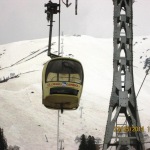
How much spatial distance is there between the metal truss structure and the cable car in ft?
9.74

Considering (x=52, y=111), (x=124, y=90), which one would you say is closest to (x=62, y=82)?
(x=124, y=90)

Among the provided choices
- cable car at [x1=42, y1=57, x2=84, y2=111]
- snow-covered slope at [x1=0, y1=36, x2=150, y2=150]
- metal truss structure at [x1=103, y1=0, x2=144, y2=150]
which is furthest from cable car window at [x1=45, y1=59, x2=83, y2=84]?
snow-covered slope at [x1=0, y1=36, x2=150, y2=150]

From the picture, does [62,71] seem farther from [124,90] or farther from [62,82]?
[124,90]

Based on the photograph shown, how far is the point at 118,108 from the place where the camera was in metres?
21.3

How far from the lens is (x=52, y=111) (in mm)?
86938

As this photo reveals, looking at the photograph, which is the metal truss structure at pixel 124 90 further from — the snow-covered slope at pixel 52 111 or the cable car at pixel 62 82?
the snow-covered slope at pixel 52 111

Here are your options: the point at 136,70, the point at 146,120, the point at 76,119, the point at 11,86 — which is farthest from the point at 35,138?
the point at 136,70

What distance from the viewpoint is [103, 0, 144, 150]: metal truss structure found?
2125cm

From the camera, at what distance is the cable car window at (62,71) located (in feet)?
61.4

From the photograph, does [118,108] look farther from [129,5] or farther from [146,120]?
[146,120]

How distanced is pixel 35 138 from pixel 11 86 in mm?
44574

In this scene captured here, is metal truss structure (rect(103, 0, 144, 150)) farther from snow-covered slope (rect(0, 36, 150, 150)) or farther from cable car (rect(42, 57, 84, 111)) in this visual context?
snow-covered slope (rect(0, 36, 150, 150))

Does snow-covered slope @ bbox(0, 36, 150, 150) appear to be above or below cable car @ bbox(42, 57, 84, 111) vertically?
above

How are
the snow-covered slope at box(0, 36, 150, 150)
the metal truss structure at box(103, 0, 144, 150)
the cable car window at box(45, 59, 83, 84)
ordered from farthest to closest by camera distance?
the snow-covered slope at box(0, 36, 150, 150)
the metal truss structure at box(103, 0, 144, 150)
the cable car window at box(45, 59, 83, 84)
